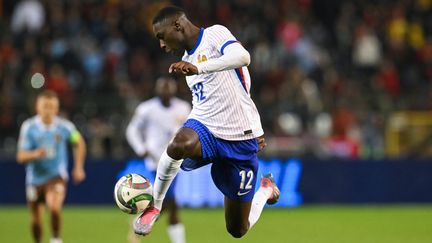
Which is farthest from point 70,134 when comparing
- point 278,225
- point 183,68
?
point 183,68

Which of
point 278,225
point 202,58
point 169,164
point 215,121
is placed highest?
point 202,58

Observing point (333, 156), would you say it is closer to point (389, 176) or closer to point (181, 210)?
point (389, 176)

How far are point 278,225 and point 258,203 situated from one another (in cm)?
640

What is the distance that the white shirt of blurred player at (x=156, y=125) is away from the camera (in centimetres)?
1295

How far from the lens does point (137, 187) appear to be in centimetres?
877

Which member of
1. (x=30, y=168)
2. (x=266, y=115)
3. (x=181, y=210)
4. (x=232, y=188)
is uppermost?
(x=232, y=188)

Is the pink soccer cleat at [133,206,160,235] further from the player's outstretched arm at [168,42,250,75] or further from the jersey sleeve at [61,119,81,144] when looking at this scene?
the jersey sleeve at [61,119,81,144]

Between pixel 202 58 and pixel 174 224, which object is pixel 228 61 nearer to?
pixel 202 58

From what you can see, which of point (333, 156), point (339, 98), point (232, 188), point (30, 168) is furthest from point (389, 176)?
point (232, 188)

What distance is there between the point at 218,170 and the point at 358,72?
13464mm

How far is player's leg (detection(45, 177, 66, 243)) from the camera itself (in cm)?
1170

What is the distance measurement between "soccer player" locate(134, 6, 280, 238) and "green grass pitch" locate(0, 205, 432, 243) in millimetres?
4823

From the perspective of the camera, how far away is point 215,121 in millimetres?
8727

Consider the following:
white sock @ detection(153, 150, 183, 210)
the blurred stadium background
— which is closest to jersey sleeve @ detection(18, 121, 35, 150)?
the blurred stadium background
